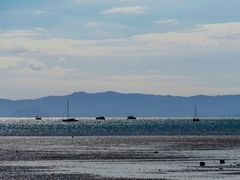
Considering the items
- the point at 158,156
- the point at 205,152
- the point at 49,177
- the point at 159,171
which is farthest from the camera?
the point at 205,152

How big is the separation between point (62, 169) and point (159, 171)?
433 inches

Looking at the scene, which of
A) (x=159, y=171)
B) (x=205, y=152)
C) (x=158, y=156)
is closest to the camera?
(x=159, y=171)

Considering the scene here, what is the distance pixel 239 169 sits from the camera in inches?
2938

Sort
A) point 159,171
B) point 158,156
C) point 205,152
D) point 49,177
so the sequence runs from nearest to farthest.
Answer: point 49,177, point 159,171, point 158,156, point 205,152

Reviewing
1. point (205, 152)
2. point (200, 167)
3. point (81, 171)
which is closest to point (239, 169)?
point (200, 167)

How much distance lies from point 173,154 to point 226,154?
25.3 ft

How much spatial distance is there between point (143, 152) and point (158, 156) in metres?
9.73

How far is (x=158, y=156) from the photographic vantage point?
9656 centimetres

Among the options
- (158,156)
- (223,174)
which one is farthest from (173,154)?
(223,174)

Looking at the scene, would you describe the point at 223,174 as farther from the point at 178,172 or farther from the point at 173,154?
the point at 173,154

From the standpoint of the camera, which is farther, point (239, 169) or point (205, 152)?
point (205, 152)

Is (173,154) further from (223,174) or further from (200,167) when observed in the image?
(223,174)

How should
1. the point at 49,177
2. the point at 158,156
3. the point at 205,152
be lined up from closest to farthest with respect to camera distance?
the point at 49,177, the point at 158,156, the point at 205,152

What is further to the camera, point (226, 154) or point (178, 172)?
point (226, 154)
